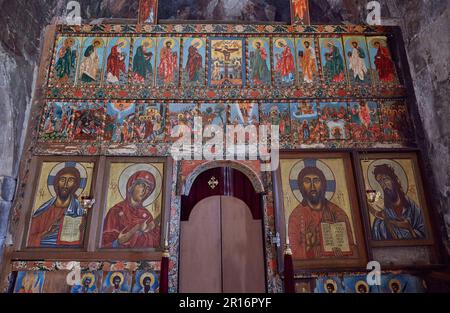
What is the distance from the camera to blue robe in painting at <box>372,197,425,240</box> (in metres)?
6.12

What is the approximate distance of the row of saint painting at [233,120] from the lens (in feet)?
22.0

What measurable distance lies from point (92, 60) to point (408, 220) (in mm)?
7531

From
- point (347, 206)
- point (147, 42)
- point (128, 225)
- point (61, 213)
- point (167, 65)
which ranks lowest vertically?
point (128, 225)

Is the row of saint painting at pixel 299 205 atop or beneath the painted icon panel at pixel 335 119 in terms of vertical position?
beneath

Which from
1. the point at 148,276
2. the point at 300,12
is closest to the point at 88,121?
the point at 148,276

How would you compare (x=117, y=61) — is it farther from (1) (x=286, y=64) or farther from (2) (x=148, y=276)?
(2) (x=148, y=276)

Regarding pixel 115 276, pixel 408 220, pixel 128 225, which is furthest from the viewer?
pixel 408 220

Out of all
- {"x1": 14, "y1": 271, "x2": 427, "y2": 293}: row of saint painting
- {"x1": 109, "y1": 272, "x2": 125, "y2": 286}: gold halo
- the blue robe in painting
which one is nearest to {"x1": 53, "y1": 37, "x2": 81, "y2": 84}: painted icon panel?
{"x1": 14, "y1": 271, "x2": 427, "y2": 293}: row of saint painting

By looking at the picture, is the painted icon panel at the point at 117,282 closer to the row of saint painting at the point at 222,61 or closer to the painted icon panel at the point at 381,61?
the row of saint painting at the point at 222,61

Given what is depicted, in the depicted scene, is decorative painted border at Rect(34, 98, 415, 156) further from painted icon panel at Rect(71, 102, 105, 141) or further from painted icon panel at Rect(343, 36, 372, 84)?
painted icon panel at Rect(343, 36, 372, 84)

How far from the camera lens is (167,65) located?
7227 mm

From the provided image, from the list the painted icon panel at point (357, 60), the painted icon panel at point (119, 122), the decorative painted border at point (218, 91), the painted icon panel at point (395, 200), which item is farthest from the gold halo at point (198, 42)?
the painted icon panel at point (395, 200)

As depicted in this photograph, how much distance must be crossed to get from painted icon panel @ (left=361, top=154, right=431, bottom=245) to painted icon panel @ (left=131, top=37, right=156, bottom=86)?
5.02 metres
